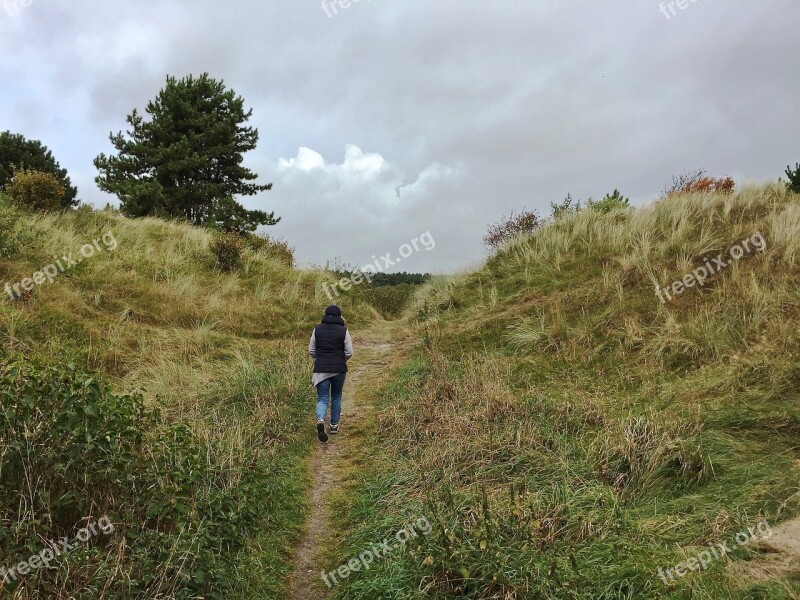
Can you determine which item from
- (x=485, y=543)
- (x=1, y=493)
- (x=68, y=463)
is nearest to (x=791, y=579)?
(x=485, y=543)

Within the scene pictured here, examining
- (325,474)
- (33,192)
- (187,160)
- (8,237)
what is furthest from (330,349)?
(187,160)

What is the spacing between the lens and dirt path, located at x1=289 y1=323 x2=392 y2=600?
410cm

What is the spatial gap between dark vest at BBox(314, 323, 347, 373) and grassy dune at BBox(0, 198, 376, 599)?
884mm

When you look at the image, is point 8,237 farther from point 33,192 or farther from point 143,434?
point 143,434

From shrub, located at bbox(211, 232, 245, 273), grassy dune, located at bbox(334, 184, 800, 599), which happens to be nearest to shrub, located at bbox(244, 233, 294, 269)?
shrub, located at bbox(211, 232, 245, 273)

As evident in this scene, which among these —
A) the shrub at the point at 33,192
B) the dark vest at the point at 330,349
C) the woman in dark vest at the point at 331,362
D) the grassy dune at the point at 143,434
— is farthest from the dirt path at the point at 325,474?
the shrub at the point at 33,192

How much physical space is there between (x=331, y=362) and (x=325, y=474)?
178 cm

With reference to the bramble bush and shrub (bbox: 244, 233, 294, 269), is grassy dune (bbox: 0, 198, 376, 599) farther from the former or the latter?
shrub (bbox: 244, 233, 294, 269)

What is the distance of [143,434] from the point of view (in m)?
3.98

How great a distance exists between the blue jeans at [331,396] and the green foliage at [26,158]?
25176mm

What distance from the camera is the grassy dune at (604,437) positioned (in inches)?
129

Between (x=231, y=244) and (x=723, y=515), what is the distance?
1483 cm

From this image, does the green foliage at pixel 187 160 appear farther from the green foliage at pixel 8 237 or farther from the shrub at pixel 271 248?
the green foliage at pixel 8 237

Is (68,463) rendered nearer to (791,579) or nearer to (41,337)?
(791,579)
